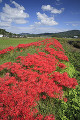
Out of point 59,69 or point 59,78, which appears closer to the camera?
point 59,78

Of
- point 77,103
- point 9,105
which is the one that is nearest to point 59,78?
point 77,103

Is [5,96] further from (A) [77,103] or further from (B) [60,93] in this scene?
(A) [77,103]

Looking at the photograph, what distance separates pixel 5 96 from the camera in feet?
8.86

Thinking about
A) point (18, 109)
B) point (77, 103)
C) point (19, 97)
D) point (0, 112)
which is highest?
point (19, 97)

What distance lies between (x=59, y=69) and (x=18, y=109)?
427cm

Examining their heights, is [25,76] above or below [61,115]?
above

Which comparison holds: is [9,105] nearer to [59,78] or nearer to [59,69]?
[59,78]

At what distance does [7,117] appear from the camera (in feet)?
8.29

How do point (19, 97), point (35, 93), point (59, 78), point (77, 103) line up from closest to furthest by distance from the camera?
point (19, 97)
point (35, 93)
point (77, 103)
point (59, 78)

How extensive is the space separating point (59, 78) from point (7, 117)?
270 cm

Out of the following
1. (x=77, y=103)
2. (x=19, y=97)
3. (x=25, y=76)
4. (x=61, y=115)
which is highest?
(x=25, y=76)

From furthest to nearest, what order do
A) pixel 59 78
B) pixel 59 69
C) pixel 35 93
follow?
pixel 59 69 < pixel 59 78 < pixel 35 93

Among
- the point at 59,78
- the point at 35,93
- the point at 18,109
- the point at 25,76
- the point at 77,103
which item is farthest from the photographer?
the point at 59,78

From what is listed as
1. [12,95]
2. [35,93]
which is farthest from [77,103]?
[12,95]
